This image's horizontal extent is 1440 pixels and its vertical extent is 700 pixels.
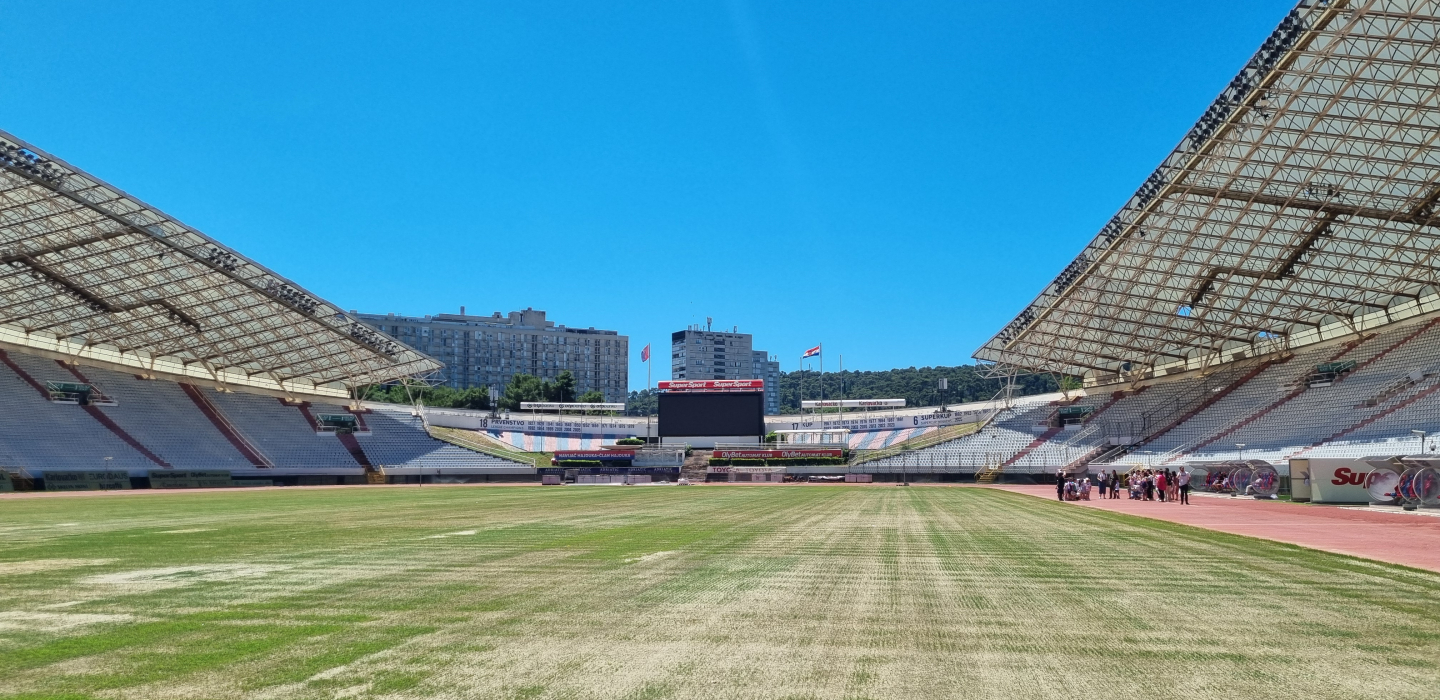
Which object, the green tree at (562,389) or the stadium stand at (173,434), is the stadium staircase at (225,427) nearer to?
the stadium stand at (173,434)

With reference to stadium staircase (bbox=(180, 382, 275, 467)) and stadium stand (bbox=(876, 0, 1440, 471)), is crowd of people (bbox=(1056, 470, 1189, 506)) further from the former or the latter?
stadium staircase (bbox=(180, 382, 275, 467))

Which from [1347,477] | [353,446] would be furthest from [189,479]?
[1347,477]

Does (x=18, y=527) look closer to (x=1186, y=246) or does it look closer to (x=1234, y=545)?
(x=1234, y=545)

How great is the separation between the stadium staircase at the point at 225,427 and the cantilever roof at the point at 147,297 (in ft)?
8.55

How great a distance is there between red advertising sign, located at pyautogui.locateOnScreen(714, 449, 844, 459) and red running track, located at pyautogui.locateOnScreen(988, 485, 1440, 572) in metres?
47.9

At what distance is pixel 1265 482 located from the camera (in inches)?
1531

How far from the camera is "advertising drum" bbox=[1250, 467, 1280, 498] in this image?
1512 inches

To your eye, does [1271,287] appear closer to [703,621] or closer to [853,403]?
[703,621]

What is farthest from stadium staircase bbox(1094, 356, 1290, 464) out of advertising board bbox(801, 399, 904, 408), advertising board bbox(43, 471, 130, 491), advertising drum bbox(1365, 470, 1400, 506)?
advertising board bbox(43, 471, 130, 491)

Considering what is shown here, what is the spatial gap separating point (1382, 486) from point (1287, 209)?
17.4 meters

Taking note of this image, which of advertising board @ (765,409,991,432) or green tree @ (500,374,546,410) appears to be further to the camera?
green tree @ (500,374,546,410)

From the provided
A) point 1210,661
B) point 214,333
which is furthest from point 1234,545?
point 214,333

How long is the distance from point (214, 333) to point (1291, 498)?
6853cm

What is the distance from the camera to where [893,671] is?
6312 millimetres
